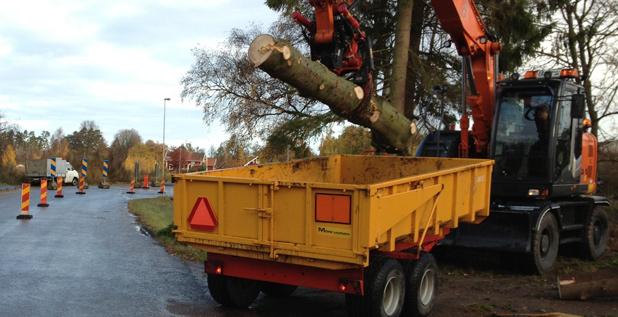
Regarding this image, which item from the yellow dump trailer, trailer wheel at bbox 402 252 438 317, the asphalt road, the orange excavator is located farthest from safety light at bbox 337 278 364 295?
the orange excavator

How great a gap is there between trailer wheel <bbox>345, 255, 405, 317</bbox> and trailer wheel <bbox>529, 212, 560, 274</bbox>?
159 inches

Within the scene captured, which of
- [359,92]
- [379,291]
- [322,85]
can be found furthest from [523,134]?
[379,291]

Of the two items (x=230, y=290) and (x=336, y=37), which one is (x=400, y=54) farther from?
(x=230, y=290)

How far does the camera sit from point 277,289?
754 cm

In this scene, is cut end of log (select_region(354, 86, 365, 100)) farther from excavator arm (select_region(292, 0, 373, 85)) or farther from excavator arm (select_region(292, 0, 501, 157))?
excavator arm (select_region(292, 0, 373, 85))

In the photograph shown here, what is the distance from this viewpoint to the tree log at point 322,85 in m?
6.64

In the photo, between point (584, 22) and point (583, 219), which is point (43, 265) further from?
point (584, 22)

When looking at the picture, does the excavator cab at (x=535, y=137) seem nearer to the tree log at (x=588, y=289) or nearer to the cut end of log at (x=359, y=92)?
the tree log at (x=588, y=289)

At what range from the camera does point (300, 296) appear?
7738 millimetres

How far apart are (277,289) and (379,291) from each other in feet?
6.66

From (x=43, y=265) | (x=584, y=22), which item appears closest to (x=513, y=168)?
(x=43, y=265)

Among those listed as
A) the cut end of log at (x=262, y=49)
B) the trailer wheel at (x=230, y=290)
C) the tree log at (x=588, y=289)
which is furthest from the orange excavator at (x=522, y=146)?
the trailer wheel at (x=230, y=290)

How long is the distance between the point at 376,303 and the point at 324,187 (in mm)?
1282

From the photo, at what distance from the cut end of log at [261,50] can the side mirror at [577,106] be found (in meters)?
5.50
